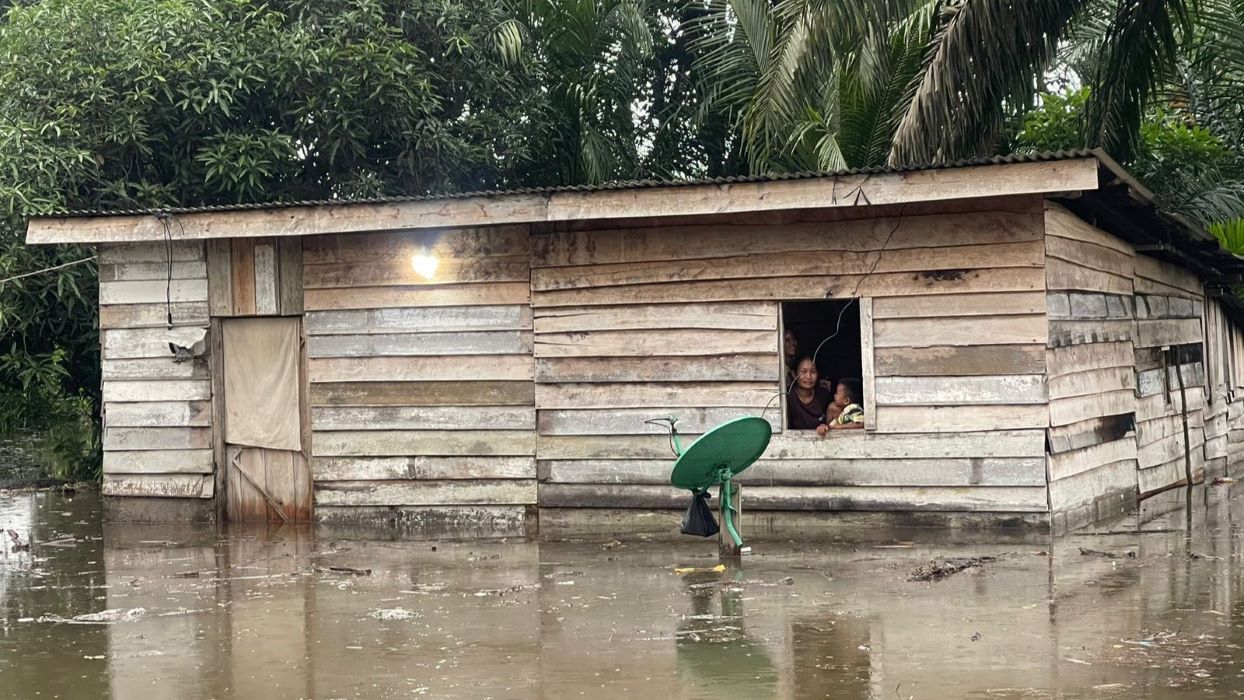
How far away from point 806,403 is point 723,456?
2.38 m

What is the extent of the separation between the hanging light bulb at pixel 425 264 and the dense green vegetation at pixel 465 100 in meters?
3.91

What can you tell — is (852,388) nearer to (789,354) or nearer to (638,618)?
(789,354)

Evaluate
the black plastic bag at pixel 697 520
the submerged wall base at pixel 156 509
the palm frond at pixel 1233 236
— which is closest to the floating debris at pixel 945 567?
the black plastic bag at pixel 697 520

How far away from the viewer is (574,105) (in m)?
22.5

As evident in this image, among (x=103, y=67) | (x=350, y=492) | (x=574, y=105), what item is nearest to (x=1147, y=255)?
(x=350, y=492)

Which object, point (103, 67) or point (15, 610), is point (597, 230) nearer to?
point (15, 610)

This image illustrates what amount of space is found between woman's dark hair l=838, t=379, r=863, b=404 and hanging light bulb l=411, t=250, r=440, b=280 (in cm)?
373

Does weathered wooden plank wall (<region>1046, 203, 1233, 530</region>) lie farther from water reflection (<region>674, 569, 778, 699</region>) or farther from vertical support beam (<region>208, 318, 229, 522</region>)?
vertical support beam (<region>208, 318, 229, 522</region>)

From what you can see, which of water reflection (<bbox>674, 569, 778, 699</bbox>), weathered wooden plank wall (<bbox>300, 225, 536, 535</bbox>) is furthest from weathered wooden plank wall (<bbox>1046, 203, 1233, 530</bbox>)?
weathered wooden plank wall (<bbox>300, 225, 536, 535</bbox>)

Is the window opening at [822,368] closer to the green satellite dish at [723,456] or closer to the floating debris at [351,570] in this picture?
the green satellite dish at [723,456]

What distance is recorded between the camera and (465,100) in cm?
2048

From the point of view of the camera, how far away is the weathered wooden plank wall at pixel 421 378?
1239 centimetres

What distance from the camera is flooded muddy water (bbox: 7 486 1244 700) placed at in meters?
6.58

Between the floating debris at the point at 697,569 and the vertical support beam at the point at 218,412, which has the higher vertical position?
the vertical support beam at the point at 218,412
